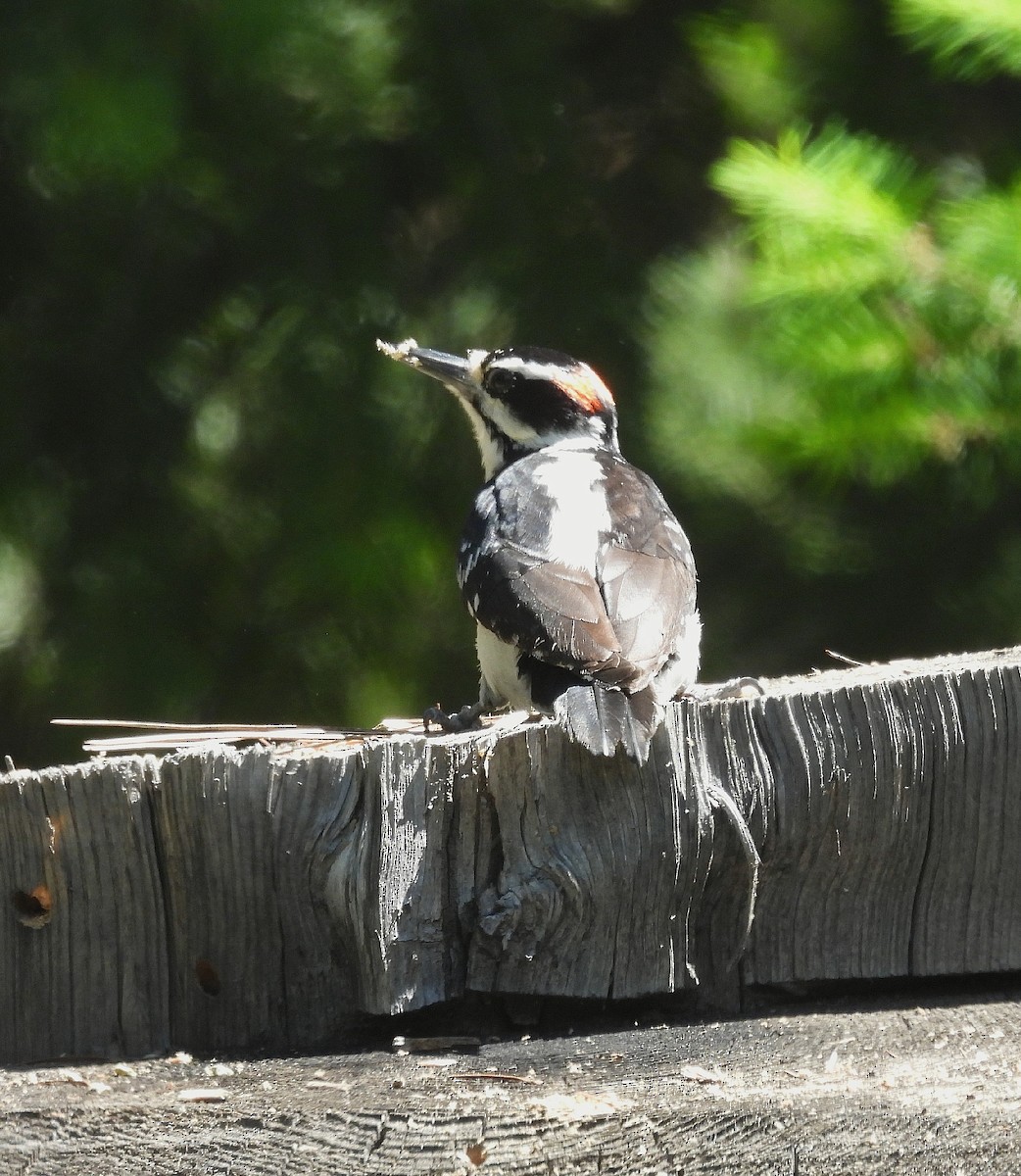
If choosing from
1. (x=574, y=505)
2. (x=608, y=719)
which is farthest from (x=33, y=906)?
(x=574, y=505)

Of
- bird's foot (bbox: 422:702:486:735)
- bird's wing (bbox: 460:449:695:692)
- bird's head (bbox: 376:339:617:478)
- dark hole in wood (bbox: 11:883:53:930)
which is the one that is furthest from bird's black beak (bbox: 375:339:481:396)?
dark hole in wood (bbox: 11:883:53:930)

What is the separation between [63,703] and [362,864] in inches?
123

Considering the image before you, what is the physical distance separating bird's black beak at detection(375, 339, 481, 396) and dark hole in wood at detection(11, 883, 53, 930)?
2537 mm

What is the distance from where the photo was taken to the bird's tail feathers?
2.58 m

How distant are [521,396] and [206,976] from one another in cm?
277

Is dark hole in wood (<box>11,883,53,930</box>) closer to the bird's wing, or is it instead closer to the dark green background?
the bird's wing

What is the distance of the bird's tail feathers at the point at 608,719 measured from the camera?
8.46 ft

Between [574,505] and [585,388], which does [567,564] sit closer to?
[574,505]

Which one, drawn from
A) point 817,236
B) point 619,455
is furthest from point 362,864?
point 619,455

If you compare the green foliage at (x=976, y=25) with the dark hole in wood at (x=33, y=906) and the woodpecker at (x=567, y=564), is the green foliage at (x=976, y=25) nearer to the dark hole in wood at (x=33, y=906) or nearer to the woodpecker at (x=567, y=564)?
the woodpecker at (x=567, y=564)

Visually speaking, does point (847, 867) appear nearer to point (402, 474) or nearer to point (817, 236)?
point (817, 236)

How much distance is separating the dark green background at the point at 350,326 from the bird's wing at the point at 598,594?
1181 mm

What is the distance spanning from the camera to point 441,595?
5555 mm

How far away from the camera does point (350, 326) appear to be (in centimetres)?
520
